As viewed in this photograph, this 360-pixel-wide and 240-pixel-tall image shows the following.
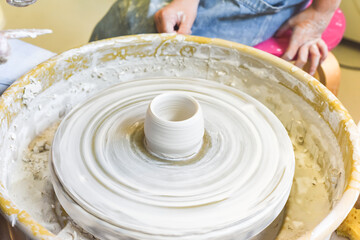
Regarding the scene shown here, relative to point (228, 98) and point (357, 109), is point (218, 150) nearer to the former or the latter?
point (228, 98)

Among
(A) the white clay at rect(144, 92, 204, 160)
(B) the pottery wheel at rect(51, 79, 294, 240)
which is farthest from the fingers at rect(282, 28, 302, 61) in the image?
(A) the white clay at rect(144, 92, 204, 160)

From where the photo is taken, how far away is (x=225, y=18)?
1.50 meters

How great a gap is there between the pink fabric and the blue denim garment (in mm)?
39

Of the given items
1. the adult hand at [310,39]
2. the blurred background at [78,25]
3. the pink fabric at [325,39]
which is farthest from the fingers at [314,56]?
the blurred background at [78,25]

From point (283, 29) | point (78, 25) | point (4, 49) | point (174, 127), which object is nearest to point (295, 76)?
point (174, 127)

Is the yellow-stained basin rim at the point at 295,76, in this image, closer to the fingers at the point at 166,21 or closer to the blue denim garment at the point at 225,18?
the fingers at the point at 166,21

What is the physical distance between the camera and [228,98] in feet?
3.46

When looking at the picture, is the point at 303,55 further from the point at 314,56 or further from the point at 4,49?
the point at 4,49

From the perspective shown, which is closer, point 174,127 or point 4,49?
point 174,127

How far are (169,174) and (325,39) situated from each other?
1.16 meters

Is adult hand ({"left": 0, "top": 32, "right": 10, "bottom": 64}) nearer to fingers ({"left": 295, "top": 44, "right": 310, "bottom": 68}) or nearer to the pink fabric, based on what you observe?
the pink fabric

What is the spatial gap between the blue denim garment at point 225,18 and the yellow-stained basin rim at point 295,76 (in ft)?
1.16

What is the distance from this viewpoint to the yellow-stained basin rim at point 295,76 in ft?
2.14

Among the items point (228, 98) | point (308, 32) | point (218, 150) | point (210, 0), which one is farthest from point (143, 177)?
point (308, 32)
